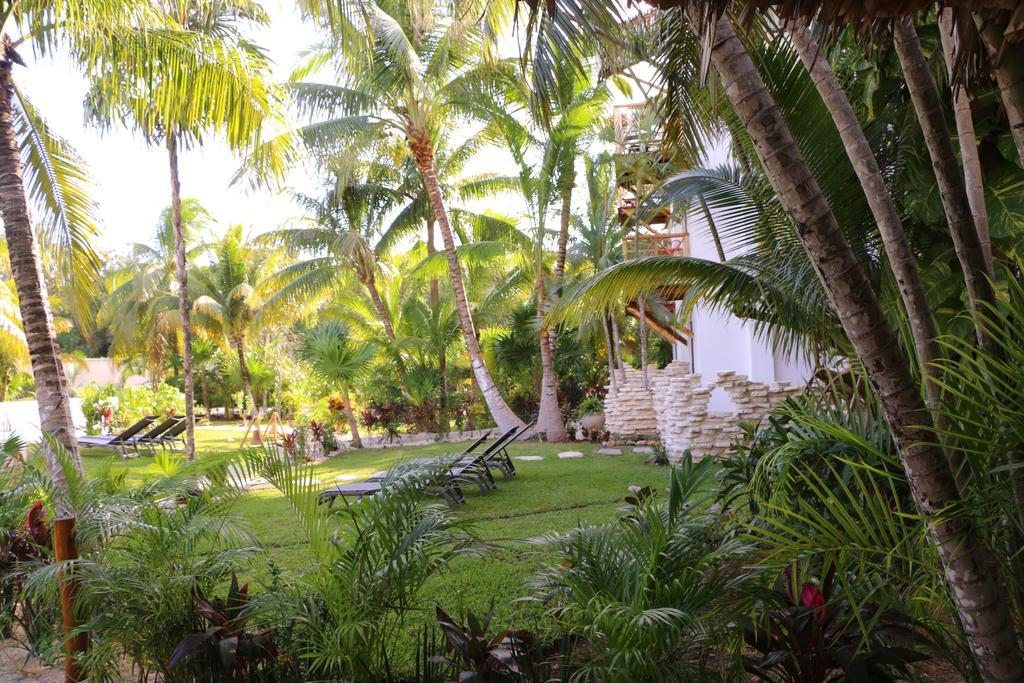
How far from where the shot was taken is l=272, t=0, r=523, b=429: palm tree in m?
12.1

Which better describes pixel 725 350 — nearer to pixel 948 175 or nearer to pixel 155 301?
pixel 948 175

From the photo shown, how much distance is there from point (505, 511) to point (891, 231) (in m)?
5.99

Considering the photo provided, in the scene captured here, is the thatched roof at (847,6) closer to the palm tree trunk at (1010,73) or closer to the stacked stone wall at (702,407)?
the palm tree trunk at (1010,73)

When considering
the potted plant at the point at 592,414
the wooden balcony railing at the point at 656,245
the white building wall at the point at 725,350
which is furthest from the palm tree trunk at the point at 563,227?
the white building wall at the point at 725,350

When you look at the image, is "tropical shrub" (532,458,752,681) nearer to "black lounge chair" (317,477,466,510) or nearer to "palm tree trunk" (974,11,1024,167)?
"palm tree trunk" (974,11,1024,167)

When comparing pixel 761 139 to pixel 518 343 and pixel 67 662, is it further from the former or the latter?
pixel 518 343

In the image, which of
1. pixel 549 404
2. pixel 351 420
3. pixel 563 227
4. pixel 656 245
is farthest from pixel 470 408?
pixel 656 245

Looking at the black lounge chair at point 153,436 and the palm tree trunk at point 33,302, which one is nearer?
the palm tree trunk at point 33,302

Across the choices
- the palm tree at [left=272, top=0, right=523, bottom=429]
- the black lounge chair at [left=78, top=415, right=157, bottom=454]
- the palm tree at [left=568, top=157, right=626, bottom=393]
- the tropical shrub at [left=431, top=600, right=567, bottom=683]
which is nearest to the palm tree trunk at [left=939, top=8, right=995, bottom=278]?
the tropical shrub at [left=431, top=600, right=567, bottom=683]

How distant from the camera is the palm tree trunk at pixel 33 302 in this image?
488 cm

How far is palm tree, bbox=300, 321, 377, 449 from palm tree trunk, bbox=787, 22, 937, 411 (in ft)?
45.4

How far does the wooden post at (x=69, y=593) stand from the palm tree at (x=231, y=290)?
64.0 ft

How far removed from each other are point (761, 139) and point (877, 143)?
384 cm

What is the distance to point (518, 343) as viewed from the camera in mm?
18516
